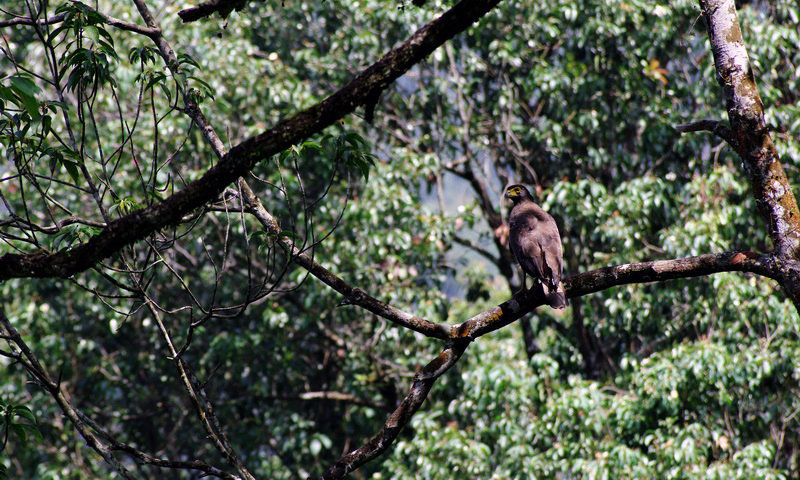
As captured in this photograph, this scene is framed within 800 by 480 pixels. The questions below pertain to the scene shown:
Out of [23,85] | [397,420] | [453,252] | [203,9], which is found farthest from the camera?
[453,252]

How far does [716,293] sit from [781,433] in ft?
5.23

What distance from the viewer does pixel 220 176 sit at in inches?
113

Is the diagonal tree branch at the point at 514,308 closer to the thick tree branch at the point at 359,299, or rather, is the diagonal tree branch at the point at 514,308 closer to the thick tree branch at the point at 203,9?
the thick tree branch at the point at 359,299

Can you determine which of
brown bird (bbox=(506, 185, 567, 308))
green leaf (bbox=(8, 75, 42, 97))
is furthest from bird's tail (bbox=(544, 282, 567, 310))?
green leaf (bbox=(8, 75, 42, 97))

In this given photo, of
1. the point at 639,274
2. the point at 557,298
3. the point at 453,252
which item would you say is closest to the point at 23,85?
the point at 639,274

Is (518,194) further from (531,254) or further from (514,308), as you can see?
(514,308)

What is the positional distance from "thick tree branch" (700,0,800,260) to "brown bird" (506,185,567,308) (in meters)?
1.09

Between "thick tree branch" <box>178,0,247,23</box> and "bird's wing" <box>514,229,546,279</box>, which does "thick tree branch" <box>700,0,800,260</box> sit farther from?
"thick tree branch" <box>178,0,247,23</box>

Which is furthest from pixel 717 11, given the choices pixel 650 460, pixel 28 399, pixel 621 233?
pixel 28 399

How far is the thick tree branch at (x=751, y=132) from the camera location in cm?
365

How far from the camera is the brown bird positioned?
4.54 meters

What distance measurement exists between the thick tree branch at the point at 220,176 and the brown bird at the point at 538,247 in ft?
5.85

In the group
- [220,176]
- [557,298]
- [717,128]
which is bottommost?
[220,176]

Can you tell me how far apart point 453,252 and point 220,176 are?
7.53m
